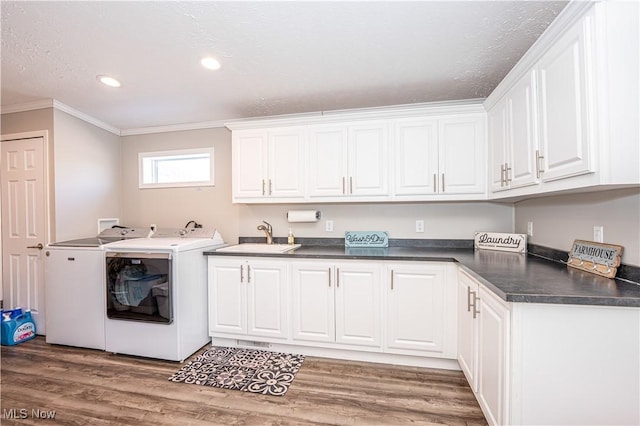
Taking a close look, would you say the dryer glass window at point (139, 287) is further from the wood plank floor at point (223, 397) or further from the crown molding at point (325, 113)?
the crown molding at point (325, 113)

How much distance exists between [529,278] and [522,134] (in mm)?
936

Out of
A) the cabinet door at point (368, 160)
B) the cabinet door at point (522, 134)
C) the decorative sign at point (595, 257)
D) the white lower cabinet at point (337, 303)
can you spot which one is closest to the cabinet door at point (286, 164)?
the cabinet door at point (368, 160)

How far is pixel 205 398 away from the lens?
191cm

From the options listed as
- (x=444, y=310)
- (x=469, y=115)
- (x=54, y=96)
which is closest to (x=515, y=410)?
(x=444, y=310)

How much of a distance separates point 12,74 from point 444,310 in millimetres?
3924

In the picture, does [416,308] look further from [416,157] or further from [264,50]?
[264,50]

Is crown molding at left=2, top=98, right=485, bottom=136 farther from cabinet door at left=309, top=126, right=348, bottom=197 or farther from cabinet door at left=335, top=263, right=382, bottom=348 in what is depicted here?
cabinet door at left=335, top=263, right=382, bottom=348

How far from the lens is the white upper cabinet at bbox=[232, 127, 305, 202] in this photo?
2730 mm

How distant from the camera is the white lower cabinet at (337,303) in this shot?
2307mm

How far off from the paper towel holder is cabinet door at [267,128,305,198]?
0.87 feet

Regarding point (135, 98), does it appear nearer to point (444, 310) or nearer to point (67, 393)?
point (67, 393)

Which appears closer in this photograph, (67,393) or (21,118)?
(67,393)

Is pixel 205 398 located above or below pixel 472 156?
below

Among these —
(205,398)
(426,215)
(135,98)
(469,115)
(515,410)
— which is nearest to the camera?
(515,410)
